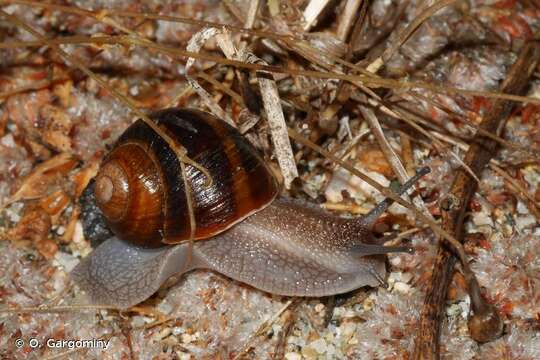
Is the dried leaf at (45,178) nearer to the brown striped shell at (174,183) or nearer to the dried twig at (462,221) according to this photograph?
the brown striped shell at (174,183)

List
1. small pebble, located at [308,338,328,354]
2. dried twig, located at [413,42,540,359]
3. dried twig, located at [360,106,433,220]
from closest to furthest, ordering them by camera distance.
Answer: dried twig, located at [413,42,540,359]
small pebble, located at [308,338,328,354]
dried twig, located at [360,106,433,220]

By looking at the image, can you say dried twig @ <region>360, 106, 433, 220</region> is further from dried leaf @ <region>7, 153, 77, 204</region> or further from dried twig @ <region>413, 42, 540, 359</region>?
dried leaf @ <region>7, 153, 77, 204</region>

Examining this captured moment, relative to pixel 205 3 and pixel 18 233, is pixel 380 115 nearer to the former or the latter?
pixel 205 3

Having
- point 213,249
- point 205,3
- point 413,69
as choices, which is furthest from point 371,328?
point 205,3

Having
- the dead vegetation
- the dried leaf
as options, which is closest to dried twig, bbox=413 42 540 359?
the dead vegetation

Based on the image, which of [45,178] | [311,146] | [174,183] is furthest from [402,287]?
[45,178]

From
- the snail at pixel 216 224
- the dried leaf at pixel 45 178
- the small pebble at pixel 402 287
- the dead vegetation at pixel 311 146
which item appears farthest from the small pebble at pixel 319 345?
the dried leaf at pixel 45 178

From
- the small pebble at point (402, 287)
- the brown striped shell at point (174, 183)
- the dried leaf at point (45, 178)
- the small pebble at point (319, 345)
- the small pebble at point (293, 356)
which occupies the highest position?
the brown striped shell at point (174, 183)
